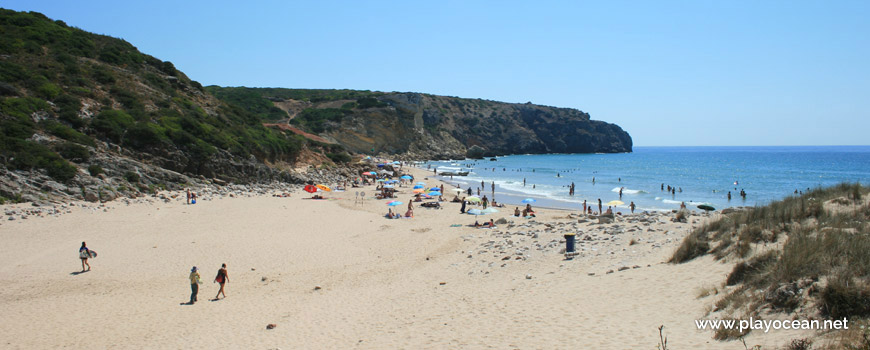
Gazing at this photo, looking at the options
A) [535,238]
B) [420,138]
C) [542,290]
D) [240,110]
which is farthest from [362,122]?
[542,290]

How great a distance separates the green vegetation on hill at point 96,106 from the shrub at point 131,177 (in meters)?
2.11

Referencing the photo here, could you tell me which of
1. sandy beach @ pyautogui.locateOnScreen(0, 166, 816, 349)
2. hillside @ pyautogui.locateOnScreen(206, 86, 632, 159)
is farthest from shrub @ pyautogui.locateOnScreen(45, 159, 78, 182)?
hillside @ pyautogui.locateOnScreen(206, 86, 632, 159)

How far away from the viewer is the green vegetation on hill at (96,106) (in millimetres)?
22688

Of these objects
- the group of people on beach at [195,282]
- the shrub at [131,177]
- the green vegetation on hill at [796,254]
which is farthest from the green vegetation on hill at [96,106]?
the green vegetation on hill at [796,254]

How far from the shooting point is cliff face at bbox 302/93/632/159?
8181 cm

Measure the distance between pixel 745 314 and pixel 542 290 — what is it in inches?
157

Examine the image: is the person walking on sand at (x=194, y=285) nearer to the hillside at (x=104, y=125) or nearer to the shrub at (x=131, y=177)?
the hillside at (x=104, y=125)

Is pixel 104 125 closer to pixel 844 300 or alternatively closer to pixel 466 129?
pixel 844 300

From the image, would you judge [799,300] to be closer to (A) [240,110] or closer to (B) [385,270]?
(B) [385,270]

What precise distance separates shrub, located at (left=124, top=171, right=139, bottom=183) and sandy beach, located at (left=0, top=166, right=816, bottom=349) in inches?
174

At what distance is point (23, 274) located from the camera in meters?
12.2

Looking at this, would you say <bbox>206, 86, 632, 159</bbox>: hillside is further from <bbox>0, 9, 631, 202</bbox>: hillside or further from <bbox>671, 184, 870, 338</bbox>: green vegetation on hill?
<bbox>671, 184, 870, 338</bbox>: green vegetation on hill

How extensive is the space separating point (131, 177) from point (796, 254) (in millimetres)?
28110

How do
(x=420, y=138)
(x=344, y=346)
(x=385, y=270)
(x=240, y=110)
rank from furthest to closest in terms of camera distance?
(x=420, y=138) → (x=240, y=110) → (x=385, y=270) → (x=344, y=346)
